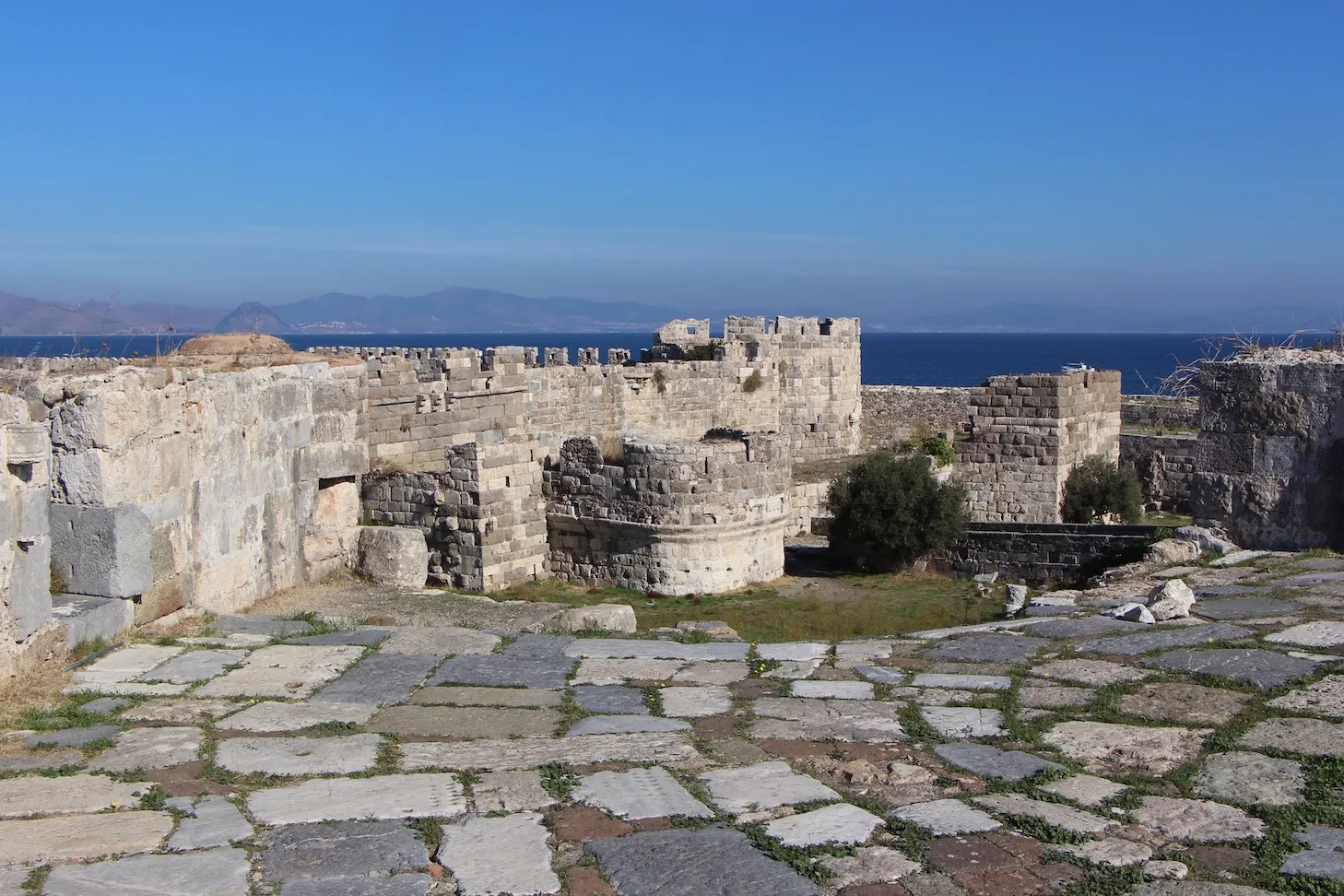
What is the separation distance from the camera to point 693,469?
12.7 meters

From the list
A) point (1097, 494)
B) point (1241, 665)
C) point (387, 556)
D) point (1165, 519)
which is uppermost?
point (1241, 665)

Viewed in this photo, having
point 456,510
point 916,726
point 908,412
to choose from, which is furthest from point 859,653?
point 908,412

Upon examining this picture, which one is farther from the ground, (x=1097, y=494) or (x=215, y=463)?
(x=215, y=463)

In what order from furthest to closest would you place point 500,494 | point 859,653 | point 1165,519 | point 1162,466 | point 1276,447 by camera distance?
1. point 1162,466
2. point 1165,519
3. point 500,494
4. point 1276,447
5. point 859,653

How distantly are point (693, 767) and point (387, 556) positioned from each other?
6751 millimetres

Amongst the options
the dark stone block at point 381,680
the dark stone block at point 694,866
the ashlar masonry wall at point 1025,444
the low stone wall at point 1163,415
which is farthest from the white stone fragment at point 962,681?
the low stone wall at point 1163,415

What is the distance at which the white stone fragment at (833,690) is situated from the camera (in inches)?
210

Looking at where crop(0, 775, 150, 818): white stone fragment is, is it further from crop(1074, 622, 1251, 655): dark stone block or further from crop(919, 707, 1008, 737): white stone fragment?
crop(1074, 622, 1251, 655): dark stone block

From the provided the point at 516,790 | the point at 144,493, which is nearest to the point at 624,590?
the point at 144,493

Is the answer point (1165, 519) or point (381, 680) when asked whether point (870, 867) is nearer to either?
point (381, 680)

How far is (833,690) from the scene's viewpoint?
544cm

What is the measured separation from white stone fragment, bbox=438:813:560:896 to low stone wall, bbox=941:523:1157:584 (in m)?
10.0

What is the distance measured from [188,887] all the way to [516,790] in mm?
1078

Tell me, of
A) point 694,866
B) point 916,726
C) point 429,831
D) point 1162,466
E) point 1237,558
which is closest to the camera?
point 694,866
